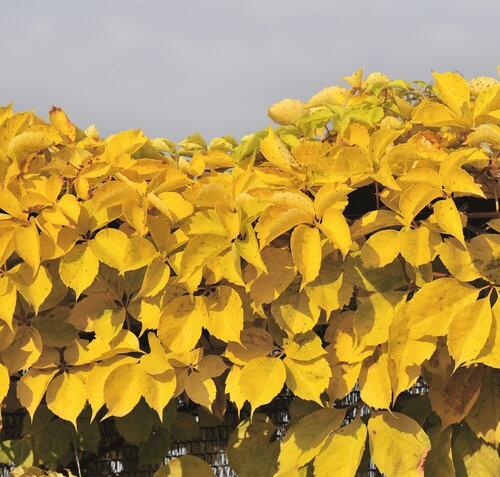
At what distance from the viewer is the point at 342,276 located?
161cm

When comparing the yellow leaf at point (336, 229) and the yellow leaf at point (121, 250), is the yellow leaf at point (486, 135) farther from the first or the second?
the yellow leaf at point (121, 250)

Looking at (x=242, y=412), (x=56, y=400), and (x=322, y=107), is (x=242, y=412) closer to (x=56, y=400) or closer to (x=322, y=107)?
(x=56, y=400)

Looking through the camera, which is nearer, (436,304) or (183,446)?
(436,304)

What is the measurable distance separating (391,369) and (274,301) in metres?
0.25

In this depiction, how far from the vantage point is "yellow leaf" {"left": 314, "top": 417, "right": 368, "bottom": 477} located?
164 centimetres

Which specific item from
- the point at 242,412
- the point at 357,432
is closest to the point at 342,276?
the point at 357,432

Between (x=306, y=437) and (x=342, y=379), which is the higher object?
(x=342, y=379)

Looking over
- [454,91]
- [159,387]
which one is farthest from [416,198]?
[159,387]

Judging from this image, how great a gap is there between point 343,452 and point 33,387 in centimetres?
62

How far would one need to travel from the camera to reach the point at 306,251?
1.54 meters

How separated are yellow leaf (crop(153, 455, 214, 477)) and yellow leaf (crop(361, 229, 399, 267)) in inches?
23.6

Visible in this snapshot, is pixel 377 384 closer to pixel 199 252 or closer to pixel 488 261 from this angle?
pixel 488 261

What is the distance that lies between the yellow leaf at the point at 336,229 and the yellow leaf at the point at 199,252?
0.61ft

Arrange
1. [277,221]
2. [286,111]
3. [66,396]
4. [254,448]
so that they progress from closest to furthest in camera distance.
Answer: [277,221]
[66,396]
[254,448]
[286,111]
